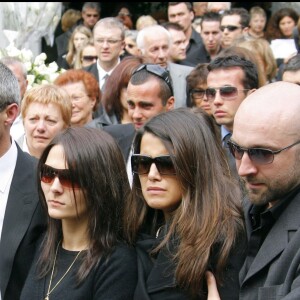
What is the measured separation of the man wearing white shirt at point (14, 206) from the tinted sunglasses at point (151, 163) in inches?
27.0

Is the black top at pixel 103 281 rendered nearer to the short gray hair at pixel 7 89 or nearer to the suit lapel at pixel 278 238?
the suit lapel at pixel 278 238

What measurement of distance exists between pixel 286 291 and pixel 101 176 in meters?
1.12

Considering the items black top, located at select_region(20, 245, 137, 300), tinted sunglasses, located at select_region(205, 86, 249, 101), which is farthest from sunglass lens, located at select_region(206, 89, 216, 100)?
black top, located at select_region(20, 245, 137, 300)

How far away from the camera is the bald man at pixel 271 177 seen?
2.96 meters

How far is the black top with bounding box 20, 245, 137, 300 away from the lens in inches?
132

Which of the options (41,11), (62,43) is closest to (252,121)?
(41,11)

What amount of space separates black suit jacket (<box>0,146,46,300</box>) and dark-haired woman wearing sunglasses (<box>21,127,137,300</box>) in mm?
156

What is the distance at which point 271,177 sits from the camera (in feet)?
9.82

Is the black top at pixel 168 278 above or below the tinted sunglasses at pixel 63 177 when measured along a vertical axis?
below

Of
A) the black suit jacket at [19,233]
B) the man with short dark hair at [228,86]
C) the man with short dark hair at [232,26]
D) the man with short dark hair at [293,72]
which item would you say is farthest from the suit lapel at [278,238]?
the man with short dark hair at [232,26]

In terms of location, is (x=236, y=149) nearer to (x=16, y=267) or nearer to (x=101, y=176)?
(x=101, y=176)

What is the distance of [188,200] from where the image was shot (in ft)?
10.9

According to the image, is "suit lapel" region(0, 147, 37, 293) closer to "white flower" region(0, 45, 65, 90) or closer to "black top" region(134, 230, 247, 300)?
"black top" region(134, 230, 247, 300)

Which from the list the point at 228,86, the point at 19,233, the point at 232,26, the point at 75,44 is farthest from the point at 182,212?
the point at 75,44
